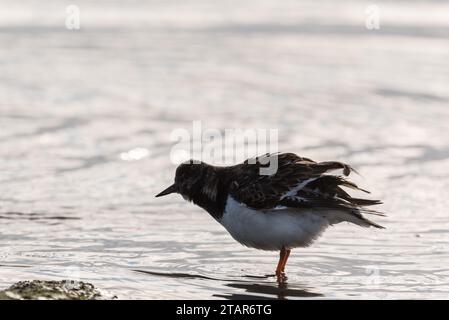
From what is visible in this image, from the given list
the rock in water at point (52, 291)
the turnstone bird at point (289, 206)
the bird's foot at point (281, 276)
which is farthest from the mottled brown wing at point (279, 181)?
the rock in water at point (52, 291)

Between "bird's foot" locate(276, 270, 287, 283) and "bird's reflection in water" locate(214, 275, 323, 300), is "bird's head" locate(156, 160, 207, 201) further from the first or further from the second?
"bird's reflection in water" locate(214, 275, 323, 300)

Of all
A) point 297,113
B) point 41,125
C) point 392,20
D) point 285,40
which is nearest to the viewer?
point 41,125

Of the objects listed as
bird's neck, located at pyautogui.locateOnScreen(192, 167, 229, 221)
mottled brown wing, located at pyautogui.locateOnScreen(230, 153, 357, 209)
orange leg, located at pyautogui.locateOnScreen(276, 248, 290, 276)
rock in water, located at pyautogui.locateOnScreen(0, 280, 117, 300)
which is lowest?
orange leg, located at pyautogui.locateOnScreen(276, 248, 290, 276)

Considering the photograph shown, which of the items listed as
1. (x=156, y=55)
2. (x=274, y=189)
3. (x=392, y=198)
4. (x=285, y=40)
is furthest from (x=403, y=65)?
(x=274, y=189)

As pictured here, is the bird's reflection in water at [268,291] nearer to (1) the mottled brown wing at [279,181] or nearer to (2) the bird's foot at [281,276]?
(2) the bird's foot at [281,276]

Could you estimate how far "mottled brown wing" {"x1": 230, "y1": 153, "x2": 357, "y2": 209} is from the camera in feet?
24.8

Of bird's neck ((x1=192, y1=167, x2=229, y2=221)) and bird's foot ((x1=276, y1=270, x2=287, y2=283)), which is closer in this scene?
bird's foot ((x1=276, y1=270, x2=287, y2=283))

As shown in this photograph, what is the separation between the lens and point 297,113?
12383mm

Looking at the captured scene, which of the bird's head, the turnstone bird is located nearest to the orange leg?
the turnstone bird

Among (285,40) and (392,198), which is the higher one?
(285,40)

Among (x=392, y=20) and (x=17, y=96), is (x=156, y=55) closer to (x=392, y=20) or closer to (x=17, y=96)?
(x=17, y=96)

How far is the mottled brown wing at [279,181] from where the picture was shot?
24.8 ft

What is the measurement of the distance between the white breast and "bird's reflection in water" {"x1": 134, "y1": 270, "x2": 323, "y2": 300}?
0.87 ft

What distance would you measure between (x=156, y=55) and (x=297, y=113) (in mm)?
3254
